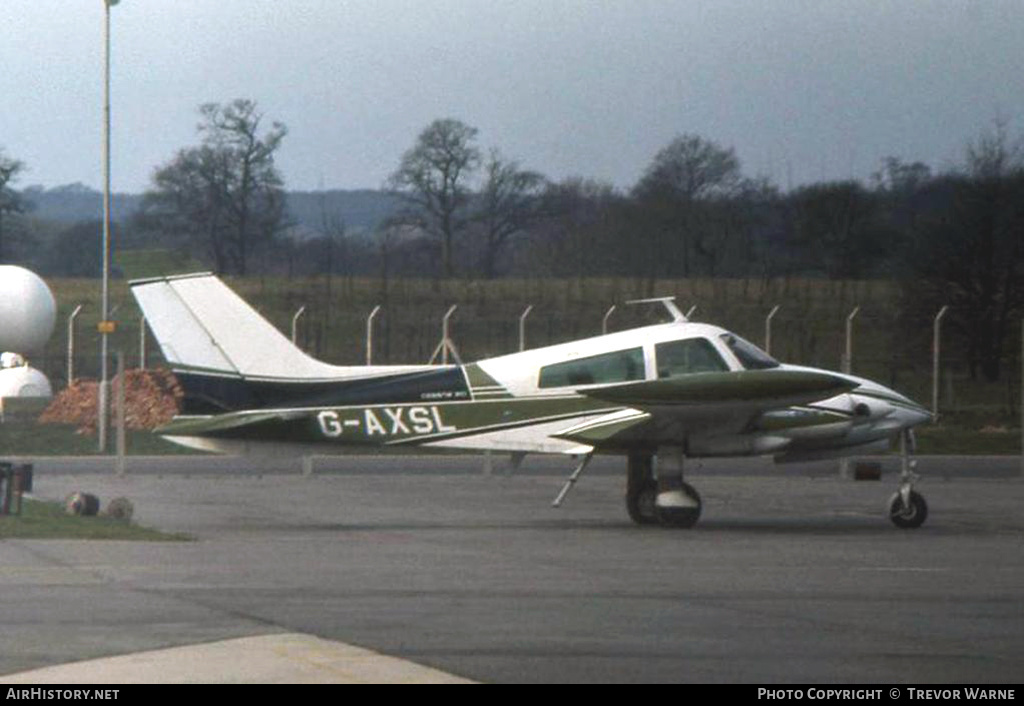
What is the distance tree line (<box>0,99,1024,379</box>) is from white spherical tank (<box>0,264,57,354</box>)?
8.94 meters

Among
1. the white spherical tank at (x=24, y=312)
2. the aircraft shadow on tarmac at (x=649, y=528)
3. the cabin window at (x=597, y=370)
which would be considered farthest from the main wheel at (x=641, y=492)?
the white spherical tank at (x=24, y=312)

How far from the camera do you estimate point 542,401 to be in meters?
20.7

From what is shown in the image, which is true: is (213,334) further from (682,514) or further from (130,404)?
(130,404)

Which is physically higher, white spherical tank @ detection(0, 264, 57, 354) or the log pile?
white spherical tank @ detection(0, 264, 57, 354)

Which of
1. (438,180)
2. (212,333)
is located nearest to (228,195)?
(438,180)

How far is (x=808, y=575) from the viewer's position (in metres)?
15.8

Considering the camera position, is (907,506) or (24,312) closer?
(907,506)

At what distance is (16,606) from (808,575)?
6742 millimetres

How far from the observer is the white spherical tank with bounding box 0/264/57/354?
4419cm

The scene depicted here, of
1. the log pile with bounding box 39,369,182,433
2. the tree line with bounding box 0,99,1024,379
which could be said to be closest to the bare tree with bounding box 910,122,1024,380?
the tree line with bounding box 0,99,1024,379

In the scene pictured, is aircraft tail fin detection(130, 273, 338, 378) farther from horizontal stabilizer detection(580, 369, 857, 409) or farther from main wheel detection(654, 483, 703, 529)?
main wheel detection(654, 483, 703, 529)

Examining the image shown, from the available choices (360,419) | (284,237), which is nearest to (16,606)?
(360,419)

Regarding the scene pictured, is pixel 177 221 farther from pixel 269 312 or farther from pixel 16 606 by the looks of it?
pixel 16 606

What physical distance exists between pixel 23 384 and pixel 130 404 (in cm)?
315
